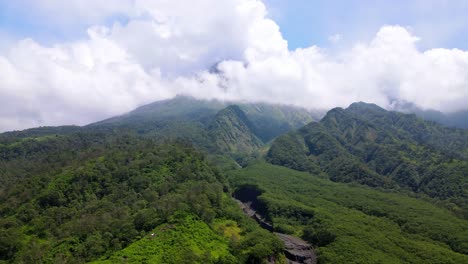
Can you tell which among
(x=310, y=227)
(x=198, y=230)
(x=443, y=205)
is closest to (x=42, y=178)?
(x=198, y=230)

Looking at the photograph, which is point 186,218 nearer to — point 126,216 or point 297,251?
point 126,216

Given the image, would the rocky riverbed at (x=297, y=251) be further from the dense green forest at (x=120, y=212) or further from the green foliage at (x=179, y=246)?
the green foliage at (x=179, y=246)

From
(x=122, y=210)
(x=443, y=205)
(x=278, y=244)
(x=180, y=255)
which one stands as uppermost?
(x=122, y=210)

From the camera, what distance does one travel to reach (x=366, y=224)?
12069 centimetres

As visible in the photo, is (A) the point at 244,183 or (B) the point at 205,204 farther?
(A) the point at 244,183

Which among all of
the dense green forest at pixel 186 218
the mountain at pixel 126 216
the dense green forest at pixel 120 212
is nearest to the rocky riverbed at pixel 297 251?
the dense green forest at pixel 186 218

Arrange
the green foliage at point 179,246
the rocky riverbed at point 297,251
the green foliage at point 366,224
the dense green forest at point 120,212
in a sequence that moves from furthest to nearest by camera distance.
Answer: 1. the rocky riverbed at point 297,251
2. the green foliage at point 366,224
3. the dense green forest at point 120,212
4. the green foliage at point 179,246

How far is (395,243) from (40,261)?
318 feet

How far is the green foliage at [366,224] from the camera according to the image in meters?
98.4

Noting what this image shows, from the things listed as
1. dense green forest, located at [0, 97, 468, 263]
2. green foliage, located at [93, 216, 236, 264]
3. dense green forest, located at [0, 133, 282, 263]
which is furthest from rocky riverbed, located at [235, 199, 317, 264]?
green foliage, located at [93, 216, 236, 264]

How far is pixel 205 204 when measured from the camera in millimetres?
111438

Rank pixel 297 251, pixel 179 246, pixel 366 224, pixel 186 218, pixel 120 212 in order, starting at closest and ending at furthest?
pixel 179 246 → pixel 186 218 → pixel 297 251 → pixel 120 212 → pixel 366 224

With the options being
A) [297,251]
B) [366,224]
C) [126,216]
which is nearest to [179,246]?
[126,216]

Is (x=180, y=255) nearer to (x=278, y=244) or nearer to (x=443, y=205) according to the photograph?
(x=278, y=244)
